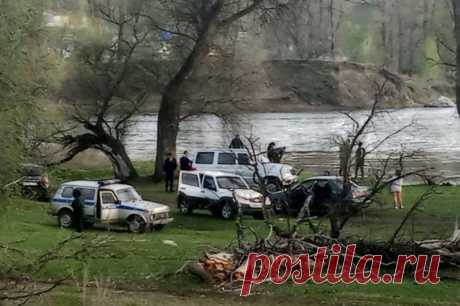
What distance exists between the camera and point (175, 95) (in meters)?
38.1

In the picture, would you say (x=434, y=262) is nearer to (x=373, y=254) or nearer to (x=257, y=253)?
(x=373, y=254)

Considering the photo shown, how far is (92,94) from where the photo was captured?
125 ft

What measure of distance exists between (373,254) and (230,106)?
23408 mm

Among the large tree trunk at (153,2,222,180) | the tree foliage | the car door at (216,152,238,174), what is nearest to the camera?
the tree foliage

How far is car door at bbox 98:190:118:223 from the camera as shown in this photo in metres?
24.2

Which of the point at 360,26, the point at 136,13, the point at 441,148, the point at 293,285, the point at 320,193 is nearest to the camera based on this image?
the point at 293,285

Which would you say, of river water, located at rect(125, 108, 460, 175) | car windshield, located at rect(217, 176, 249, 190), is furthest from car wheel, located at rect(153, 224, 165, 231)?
river water, located at rect(125, 108, 460, 175)

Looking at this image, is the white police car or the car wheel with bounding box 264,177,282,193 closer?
the white police car

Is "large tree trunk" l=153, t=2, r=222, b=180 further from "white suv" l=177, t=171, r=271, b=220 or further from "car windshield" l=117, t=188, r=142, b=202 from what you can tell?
"car windshield" l=117, t=188, r=142, b=202

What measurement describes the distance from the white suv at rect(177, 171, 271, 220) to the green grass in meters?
0.53

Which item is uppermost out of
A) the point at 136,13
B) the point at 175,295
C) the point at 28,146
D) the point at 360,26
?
the point at 360,26

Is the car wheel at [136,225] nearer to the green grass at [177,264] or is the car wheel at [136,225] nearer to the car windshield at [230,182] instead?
the green grass at [177,264]

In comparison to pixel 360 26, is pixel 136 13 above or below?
below

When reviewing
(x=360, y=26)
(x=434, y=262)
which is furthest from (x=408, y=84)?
(x=434, y=262)
